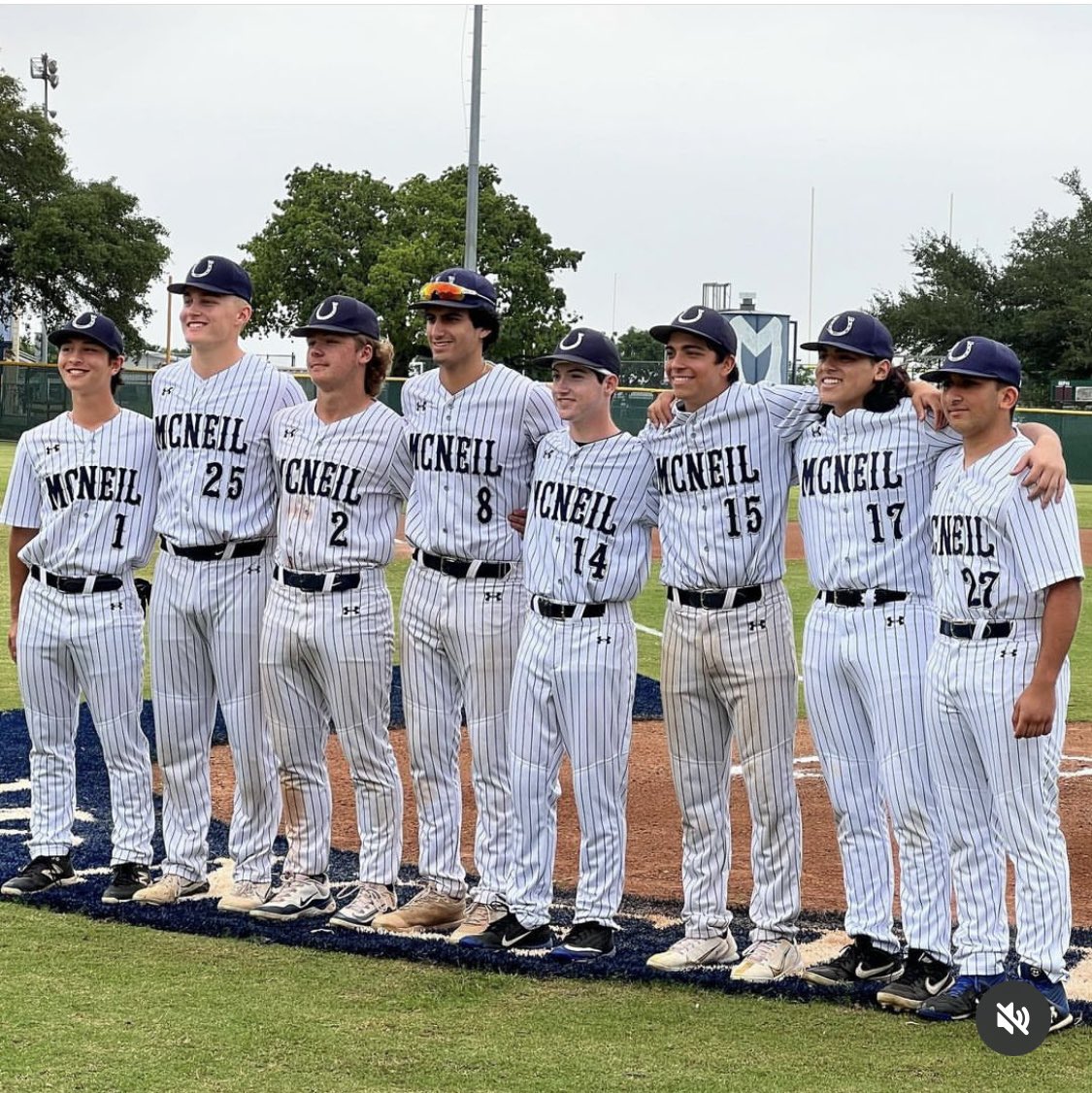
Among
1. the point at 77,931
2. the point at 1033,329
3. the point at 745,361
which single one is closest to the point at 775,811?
the point at 77,931

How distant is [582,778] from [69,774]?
1891mm

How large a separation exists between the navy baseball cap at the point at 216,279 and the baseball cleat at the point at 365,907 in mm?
1999

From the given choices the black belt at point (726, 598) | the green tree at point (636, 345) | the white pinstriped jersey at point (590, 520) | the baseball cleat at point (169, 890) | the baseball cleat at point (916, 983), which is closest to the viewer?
the baseball cleat at point (916, 983)

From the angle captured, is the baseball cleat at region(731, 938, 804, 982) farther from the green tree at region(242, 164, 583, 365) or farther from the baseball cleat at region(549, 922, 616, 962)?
the green tree at region(242, 164, 583, 365)

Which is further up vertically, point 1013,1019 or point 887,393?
point 887,393

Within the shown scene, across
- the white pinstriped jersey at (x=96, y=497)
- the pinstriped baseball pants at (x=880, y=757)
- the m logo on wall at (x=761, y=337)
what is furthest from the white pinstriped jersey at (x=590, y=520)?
the m logo on wall at (x=761, y=337)

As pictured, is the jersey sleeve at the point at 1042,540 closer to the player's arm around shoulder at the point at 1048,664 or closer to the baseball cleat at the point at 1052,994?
the player's arm around shoulder at the point at 1048,664

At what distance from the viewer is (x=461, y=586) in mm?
5332

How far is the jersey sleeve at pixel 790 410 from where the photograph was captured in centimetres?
505

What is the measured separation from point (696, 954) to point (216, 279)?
8.77 feet

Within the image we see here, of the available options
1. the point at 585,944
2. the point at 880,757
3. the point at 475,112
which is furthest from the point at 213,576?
the point at 475,112

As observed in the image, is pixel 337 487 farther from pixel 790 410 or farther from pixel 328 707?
pixel 790 410

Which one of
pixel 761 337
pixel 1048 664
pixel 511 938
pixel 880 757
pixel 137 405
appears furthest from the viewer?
pixel 137 405

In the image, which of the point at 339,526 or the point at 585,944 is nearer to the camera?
the point at 585,944
